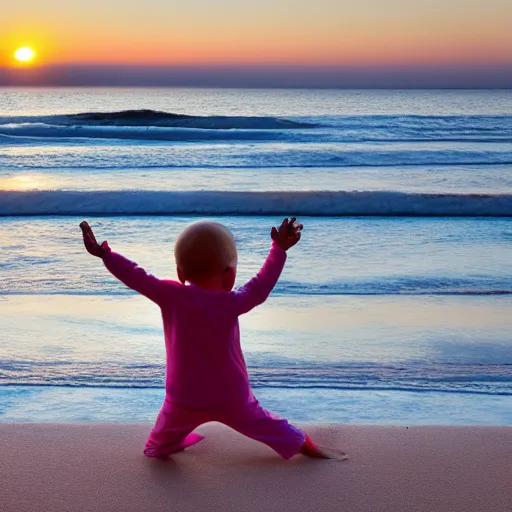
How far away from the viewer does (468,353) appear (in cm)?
308

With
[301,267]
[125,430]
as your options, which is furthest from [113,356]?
[301,267]

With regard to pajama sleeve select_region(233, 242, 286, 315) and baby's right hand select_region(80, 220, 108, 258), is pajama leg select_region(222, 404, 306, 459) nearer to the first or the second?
pajama sleeve select_region(233, 242, 286, 315)

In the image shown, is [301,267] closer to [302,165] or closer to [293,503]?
[293,503]

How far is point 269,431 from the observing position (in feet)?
6.35

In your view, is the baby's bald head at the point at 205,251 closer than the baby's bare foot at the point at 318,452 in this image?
Yes

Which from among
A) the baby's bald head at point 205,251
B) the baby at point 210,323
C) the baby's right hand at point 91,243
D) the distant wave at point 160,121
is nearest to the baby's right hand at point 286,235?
the baby at point 210,323

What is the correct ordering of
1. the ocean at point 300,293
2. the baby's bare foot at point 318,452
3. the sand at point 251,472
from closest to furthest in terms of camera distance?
the sand at point 251,472
the baby's bare foot at point 318,452
the ocean at point 300,293

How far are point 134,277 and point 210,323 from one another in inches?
8.3

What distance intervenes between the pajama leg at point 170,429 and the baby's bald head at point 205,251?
12.8 inches

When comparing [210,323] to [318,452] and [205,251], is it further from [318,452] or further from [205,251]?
[318,452]

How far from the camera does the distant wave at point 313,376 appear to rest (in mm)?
2693

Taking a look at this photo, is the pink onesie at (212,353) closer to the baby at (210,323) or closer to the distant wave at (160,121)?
the baby at (210,323)

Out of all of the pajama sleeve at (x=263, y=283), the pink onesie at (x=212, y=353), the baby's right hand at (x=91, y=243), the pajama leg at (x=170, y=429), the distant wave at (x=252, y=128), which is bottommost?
the pajama leg at (x=170, y=429)

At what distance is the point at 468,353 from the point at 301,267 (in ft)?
6.04
